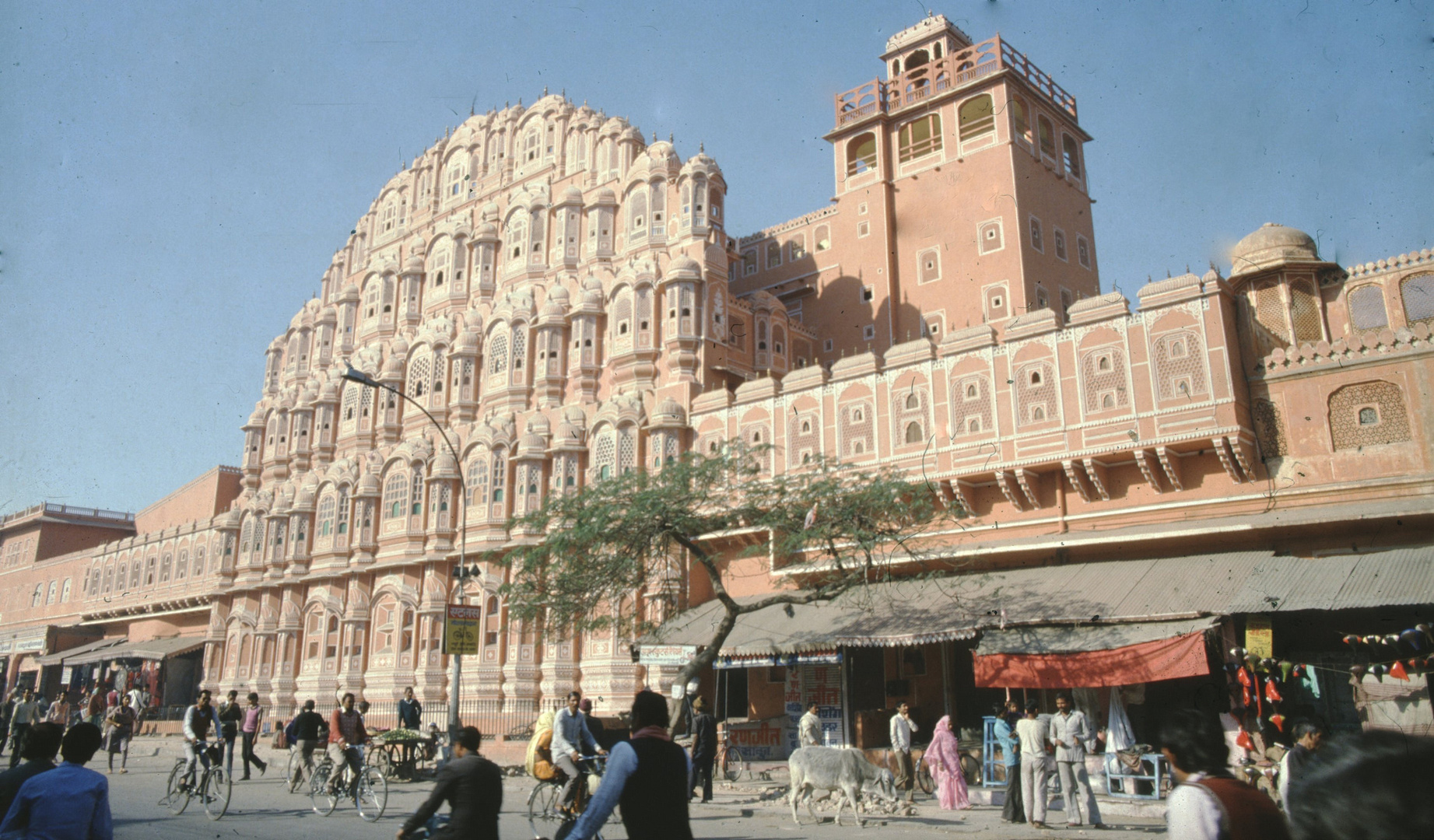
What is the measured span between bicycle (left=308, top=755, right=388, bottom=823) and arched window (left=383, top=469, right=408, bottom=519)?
2180 centimetres

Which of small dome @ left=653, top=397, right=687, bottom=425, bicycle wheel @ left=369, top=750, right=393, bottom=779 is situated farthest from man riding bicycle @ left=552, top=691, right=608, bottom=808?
small dome @ left=653, top=397, right=687, bottom=425

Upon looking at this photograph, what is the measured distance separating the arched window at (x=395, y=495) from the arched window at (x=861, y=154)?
19846 mm

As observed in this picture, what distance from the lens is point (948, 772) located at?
1639cm

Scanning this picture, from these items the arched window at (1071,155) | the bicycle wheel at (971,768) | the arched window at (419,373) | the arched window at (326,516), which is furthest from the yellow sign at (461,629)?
the arched window at (1071,155)

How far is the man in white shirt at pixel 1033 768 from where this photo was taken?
13.9 metres

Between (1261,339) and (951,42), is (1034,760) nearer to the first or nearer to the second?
(1261,339)

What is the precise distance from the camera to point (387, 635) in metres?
35.6

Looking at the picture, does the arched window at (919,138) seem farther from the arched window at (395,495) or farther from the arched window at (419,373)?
the arched window at (395,495)

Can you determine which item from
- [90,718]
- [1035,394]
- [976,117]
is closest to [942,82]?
[976,117]

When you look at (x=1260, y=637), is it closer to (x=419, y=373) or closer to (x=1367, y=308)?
(x=1367, y=308)

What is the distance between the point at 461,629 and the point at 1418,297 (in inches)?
803

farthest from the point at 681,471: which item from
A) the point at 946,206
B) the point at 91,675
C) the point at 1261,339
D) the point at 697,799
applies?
the point at 91,675

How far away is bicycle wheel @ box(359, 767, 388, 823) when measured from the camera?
14117mm

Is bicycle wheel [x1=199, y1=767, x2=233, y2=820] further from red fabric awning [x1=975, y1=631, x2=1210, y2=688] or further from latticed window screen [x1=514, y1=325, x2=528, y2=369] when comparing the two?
latticed window screen [x1=514, y1=325, x2=528, y2=369]
